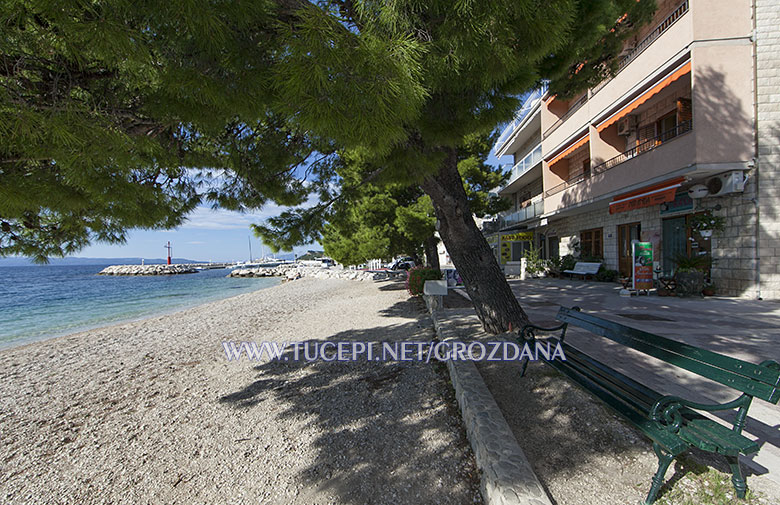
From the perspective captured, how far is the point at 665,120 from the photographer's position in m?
10.4

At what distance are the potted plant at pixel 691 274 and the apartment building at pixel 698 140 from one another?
28cm

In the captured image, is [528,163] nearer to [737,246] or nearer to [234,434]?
[737,246]

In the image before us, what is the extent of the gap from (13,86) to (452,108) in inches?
113

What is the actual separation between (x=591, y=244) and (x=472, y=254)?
12.4 meters

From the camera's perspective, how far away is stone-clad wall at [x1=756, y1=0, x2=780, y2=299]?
760cm

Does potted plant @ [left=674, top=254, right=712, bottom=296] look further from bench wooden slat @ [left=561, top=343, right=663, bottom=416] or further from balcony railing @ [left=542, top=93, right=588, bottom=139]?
bench wooden slat @ [left=561, top=343, right=663, bottom=416]

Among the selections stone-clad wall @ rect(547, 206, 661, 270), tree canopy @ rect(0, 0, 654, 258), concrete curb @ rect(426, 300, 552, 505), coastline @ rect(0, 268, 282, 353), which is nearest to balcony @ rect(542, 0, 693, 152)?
stone-clad wall @ rect(547, 206, 661, 270)

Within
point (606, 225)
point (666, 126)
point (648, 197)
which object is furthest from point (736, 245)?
point (606, 225)

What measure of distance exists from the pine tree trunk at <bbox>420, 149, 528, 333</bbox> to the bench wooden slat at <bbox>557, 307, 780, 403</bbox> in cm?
174

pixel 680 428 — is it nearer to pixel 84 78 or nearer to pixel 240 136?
pixel 84 78

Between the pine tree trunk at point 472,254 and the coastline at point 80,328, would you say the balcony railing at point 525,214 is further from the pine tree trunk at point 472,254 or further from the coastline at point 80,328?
the coastline at point 80,328

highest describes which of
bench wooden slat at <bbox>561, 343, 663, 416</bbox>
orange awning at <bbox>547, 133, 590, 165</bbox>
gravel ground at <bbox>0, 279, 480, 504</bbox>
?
orange awning at <bbox>547, 133, 590, 165</bbox>

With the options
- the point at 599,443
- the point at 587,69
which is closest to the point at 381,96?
the point at 599,443

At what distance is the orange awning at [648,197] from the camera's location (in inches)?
340
